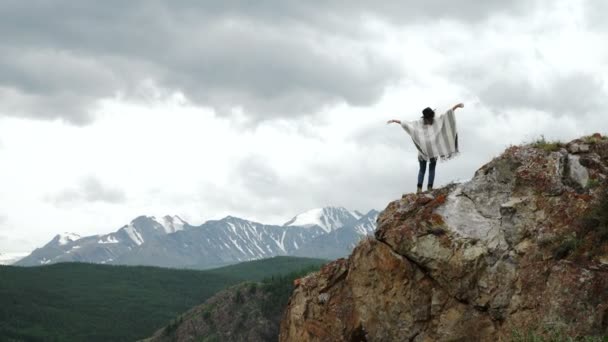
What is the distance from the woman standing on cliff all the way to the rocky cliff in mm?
1658

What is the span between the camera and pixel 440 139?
73.8ft

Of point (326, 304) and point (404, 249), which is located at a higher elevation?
point (404, 249)

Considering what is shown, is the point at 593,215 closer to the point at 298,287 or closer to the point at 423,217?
the point at 423,217

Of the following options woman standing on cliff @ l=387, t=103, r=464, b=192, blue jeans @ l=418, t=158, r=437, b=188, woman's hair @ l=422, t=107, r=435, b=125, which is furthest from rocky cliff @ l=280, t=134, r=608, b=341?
woman's hair @ l=422, t=107, r=435, b=125

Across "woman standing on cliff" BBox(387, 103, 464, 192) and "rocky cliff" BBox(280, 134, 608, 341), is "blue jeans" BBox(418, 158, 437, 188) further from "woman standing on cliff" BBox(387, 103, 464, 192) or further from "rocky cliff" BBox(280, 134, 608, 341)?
"rocky cliff" BBox(280, 134, 608, 341)

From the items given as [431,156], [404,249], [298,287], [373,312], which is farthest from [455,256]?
[298,287]

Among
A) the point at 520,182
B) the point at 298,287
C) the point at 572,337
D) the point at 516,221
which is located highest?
the point at 520,182

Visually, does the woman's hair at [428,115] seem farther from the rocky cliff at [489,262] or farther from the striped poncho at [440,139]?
the rocky cliff at [489,262]

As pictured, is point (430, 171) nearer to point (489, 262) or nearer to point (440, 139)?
point (440, 139)

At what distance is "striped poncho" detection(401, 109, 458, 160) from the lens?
22375mm

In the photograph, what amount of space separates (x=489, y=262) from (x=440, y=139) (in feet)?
18.3

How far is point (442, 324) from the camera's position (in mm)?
18406

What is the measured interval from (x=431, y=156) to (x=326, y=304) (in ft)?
20.4

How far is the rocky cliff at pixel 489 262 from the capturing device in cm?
1661
